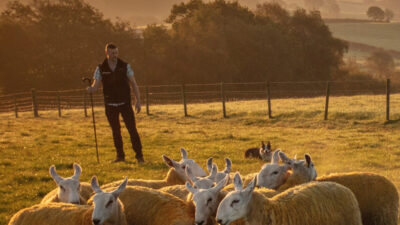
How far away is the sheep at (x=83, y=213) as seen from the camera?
5559 millimetres

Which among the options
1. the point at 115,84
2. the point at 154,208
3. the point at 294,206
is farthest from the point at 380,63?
the point at 154,208

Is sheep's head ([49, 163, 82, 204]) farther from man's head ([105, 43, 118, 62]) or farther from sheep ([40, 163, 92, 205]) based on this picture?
man's head ([105, 43, 118, 62])

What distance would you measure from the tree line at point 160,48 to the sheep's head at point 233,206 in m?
39.0

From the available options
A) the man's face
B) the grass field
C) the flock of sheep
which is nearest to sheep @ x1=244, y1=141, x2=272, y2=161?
the grass field

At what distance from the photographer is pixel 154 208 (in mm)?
6133

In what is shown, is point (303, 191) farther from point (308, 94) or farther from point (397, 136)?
point (308, 94)

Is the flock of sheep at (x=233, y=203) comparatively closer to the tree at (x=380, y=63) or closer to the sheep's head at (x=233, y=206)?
the sheep's head at (x=233, y=206)

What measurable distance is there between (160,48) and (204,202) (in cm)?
4142

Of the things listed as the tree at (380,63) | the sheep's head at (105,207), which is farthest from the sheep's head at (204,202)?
the tree at (380,63)

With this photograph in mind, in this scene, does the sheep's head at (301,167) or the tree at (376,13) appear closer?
the sheep's head at (301,167)

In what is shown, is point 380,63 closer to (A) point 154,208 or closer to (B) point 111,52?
(B) point 111,52

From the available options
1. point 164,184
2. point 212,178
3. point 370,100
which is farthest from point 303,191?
point 370,100

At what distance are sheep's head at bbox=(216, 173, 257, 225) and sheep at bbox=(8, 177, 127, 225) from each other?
123 cm

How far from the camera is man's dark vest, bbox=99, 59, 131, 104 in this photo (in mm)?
10836
